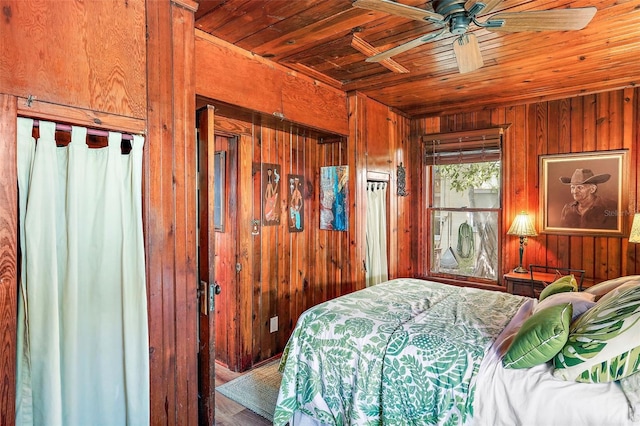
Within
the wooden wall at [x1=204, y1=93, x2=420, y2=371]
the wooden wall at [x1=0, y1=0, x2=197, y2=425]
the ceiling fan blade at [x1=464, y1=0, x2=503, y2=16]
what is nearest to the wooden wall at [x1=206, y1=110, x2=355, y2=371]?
the wooden wall at [x1=204, y1=93, x2=420, y2=371]

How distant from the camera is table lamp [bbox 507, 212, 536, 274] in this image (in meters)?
3.56

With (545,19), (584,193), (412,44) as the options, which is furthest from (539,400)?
(584,193)

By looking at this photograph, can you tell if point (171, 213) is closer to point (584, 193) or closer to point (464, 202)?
point (464, 202)

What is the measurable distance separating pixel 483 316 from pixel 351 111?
2.20 metres

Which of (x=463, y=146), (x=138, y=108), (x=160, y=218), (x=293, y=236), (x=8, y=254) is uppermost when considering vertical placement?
(x=463, y=146)

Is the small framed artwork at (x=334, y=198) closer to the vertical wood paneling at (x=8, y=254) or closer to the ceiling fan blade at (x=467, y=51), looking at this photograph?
the ceiling fan blade at (x=467, y=51)

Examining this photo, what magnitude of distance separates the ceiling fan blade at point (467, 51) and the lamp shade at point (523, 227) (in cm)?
197

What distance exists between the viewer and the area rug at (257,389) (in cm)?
272

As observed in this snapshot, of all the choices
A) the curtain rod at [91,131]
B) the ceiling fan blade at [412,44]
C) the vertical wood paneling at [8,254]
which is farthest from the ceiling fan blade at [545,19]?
the vertical wood paneling at [8,254]

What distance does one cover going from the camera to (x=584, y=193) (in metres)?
3.44

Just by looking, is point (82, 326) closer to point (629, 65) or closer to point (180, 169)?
point (180, 169)

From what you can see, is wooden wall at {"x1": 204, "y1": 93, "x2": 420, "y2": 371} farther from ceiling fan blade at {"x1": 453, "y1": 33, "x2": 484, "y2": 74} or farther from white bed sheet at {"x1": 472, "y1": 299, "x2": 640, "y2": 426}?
white bed sheet at {"x1": 472, "y1": 299, "x2": 640, "y2": 426}

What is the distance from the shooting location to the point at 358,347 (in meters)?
1.96

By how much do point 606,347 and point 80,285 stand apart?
87.7 inches
